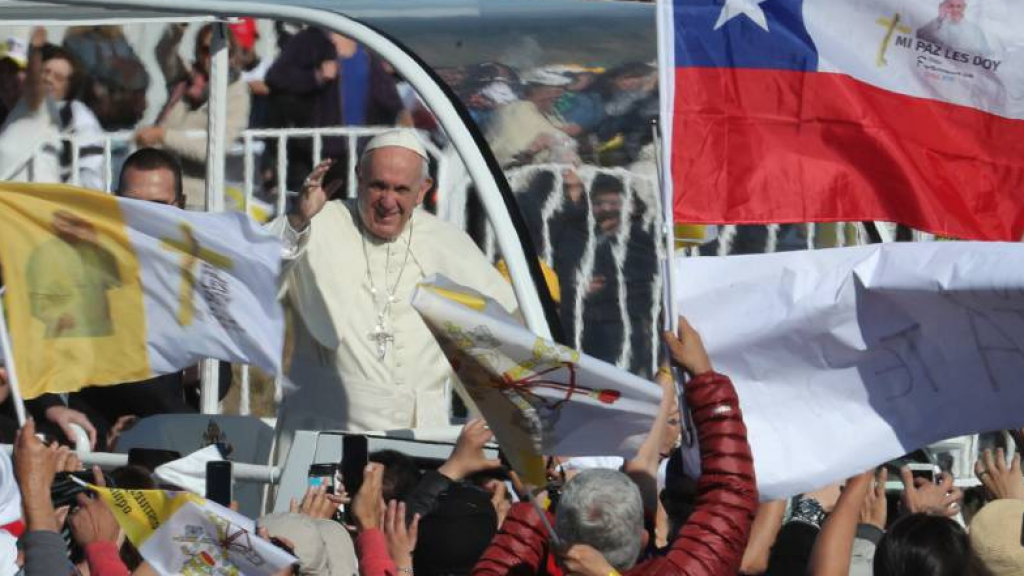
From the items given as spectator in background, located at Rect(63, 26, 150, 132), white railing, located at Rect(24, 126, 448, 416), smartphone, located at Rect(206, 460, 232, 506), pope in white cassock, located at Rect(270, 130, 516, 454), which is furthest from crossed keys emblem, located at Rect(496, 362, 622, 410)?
spectator in background, located at Rect(63, 26, 150, 132)

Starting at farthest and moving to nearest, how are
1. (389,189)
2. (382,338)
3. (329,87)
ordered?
(329,87) → (382,338) → (389,189)

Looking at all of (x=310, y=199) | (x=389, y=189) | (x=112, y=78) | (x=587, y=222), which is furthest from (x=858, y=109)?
(x=112, y=78)

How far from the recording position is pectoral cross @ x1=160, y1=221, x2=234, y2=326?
730cm

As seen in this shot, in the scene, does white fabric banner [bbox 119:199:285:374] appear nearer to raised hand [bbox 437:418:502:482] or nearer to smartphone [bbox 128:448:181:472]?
smartphone [bbox 128:448:181:472]

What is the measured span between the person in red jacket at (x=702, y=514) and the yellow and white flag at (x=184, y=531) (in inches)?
31.7

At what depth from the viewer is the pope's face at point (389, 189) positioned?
8.24 m

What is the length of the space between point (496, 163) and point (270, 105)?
2.10m

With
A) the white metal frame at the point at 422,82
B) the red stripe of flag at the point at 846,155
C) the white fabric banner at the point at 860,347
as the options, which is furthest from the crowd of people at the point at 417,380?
the red stripe of flag at the point at 846,155

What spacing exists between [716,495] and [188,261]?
2786 mm

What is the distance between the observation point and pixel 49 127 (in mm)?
9328

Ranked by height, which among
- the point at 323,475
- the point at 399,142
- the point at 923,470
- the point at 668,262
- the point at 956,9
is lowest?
the point at 923,470

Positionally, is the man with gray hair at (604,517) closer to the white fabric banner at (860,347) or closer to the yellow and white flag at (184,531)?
the yellow and white flag at (184,531)

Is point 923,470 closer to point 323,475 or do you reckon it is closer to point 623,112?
point 623,112

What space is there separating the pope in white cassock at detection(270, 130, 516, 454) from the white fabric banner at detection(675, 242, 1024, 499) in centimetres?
239
